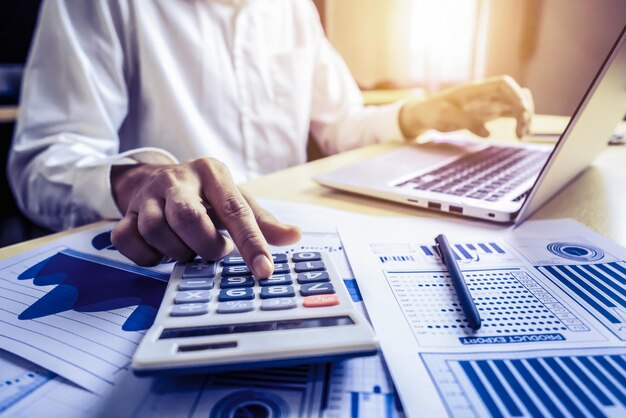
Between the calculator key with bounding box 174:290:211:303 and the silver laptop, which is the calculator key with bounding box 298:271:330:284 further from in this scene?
the silver laptop

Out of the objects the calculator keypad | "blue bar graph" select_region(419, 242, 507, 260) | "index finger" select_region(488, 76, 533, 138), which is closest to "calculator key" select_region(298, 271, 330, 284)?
the calculator keypad

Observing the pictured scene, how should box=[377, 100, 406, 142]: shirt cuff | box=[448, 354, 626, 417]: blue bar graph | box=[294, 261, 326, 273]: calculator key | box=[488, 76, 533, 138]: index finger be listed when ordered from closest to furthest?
1. box=[448, 354, 626, 417]: blue bar graph
2. box=[294, 261, 326, 273]: calculator key
3. box=[488, 76, 533, 138]: index finger
4. box=[377, 100, 406, 142]: shirt cuff

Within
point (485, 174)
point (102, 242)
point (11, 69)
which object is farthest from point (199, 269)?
point (11, 69)

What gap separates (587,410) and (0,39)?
1.24 meters

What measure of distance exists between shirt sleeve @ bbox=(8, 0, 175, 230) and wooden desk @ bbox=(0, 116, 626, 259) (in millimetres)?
132

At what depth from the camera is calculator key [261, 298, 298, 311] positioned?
0.79 ft

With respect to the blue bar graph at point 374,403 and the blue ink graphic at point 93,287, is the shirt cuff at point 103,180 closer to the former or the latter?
the blue ink graphic at point 93,287

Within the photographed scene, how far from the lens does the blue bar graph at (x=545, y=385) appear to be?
19 centimetres

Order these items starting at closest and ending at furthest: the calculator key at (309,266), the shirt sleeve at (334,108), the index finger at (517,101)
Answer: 1. the calculator key at (309,266)
2. the index finger at (517,101)
3. the shirt sleeve at (334,108)

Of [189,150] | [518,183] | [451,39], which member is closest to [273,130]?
[189,150]

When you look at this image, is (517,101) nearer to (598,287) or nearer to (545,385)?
(598,287)

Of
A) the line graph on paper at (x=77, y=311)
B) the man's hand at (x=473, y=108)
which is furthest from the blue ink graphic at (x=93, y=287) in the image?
the man's hand at (x=473, y=108)

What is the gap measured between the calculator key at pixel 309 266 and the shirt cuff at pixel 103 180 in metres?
0.23

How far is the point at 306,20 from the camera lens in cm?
87
